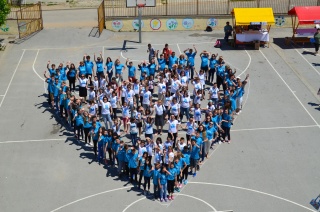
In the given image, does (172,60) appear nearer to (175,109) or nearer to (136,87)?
(136,87)

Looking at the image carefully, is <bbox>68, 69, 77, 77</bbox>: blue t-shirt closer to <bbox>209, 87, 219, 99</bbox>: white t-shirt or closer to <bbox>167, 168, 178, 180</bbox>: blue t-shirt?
<bbox>209, 87, 219, 99</bbox>: white t-shirt

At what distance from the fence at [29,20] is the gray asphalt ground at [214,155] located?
4362mm

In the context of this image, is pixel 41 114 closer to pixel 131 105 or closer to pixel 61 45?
pixel 131 105

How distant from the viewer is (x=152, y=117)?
22.2 m

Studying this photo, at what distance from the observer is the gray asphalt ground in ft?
56.8

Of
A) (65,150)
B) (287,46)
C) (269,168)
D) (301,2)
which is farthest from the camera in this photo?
(301,2)

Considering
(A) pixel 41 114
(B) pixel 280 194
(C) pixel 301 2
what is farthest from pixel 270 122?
(C) pixel 301 2

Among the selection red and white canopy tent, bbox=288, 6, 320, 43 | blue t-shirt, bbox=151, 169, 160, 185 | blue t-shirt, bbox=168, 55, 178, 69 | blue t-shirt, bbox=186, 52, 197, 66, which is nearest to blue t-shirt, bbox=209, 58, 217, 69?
blue t-shirt, bbox=186, 52, 197, 66

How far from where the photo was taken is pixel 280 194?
1761cm

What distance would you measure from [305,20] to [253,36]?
135 inches

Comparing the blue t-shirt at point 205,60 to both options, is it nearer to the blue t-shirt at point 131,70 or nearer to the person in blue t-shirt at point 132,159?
the blue t-shirt at point 131,70

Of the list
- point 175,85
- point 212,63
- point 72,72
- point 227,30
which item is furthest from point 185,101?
point 227,30

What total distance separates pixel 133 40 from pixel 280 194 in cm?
1875

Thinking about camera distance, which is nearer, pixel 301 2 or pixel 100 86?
pixel 100 86
